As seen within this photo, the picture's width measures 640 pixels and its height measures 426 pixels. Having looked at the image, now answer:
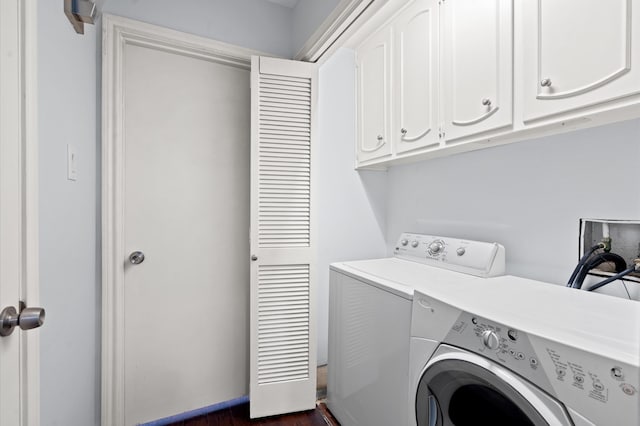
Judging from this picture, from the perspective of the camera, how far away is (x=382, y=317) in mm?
1345

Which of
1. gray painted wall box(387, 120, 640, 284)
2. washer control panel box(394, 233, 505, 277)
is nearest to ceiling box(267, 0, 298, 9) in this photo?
gray painted wall box(387, 120, 640, 284)

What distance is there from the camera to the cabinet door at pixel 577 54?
85cm

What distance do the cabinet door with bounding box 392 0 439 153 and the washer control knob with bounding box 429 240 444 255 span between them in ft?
1.78

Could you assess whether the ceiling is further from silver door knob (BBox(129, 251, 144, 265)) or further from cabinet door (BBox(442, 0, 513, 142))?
silver door knob (BBox(129, 251, 144, 265))

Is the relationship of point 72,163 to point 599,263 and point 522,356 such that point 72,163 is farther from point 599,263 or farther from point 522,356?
point 599,263

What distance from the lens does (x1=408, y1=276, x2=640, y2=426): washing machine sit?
0.65 m

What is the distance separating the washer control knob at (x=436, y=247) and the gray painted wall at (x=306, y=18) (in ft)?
4.45

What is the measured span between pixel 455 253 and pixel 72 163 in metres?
1.73

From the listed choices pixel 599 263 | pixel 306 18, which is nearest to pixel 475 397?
pixel 599 263

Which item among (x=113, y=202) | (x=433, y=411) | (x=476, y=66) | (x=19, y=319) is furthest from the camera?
(x=113, y=202)

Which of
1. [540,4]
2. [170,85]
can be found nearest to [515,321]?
[540,4]

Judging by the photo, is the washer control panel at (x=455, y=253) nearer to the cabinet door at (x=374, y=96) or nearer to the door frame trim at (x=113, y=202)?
the cabinet door at (x=374, y=96)

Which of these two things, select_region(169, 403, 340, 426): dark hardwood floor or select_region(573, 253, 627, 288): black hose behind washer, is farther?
select_region(169, 403, 340, 426): dark hardwood floor

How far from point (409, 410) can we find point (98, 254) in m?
1.58
